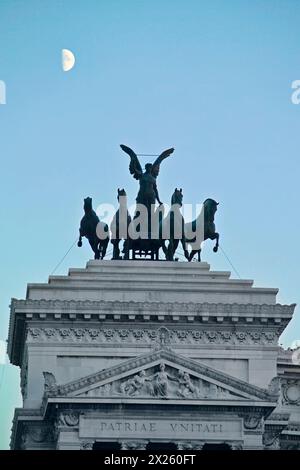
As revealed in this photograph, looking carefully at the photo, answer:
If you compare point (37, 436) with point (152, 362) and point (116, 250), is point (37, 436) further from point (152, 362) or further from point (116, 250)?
point (116, 250)

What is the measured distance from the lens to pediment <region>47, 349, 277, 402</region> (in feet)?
242

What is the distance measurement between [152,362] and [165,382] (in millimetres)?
1132

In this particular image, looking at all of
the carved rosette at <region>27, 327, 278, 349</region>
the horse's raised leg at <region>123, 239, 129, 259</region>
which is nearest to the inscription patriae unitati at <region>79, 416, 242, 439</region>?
the carved rosette at <region>27, 327, 278, 349</region>

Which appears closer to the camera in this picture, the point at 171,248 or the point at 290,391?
the point at 290,391

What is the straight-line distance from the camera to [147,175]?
279ft

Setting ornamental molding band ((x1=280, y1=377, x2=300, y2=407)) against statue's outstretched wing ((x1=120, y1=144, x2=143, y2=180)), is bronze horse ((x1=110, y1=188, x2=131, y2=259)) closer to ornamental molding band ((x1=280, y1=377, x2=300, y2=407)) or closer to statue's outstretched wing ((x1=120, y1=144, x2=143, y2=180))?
statue's outstretched wing ((x1=120, y1=144, x2=143, y2=180))

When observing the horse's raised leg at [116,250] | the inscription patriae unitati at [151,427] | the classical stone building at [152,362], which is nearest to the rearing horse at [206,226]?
the classical stone building at [152,362]

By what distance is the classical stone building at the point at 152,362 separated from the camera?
241 feet

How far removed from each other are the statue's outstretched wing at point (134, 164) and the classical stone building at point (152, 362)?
585cm

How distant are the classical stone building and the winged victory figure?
4.01 metres

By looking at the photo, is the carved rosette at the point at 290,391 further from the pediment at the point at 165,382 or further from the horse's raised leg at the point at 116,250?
the horse's raised leg at the point at 116,250

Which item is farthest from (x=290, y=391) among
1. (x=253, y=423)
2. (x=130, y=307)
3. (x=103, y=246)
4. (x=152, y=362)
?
(x=103, y=246)
